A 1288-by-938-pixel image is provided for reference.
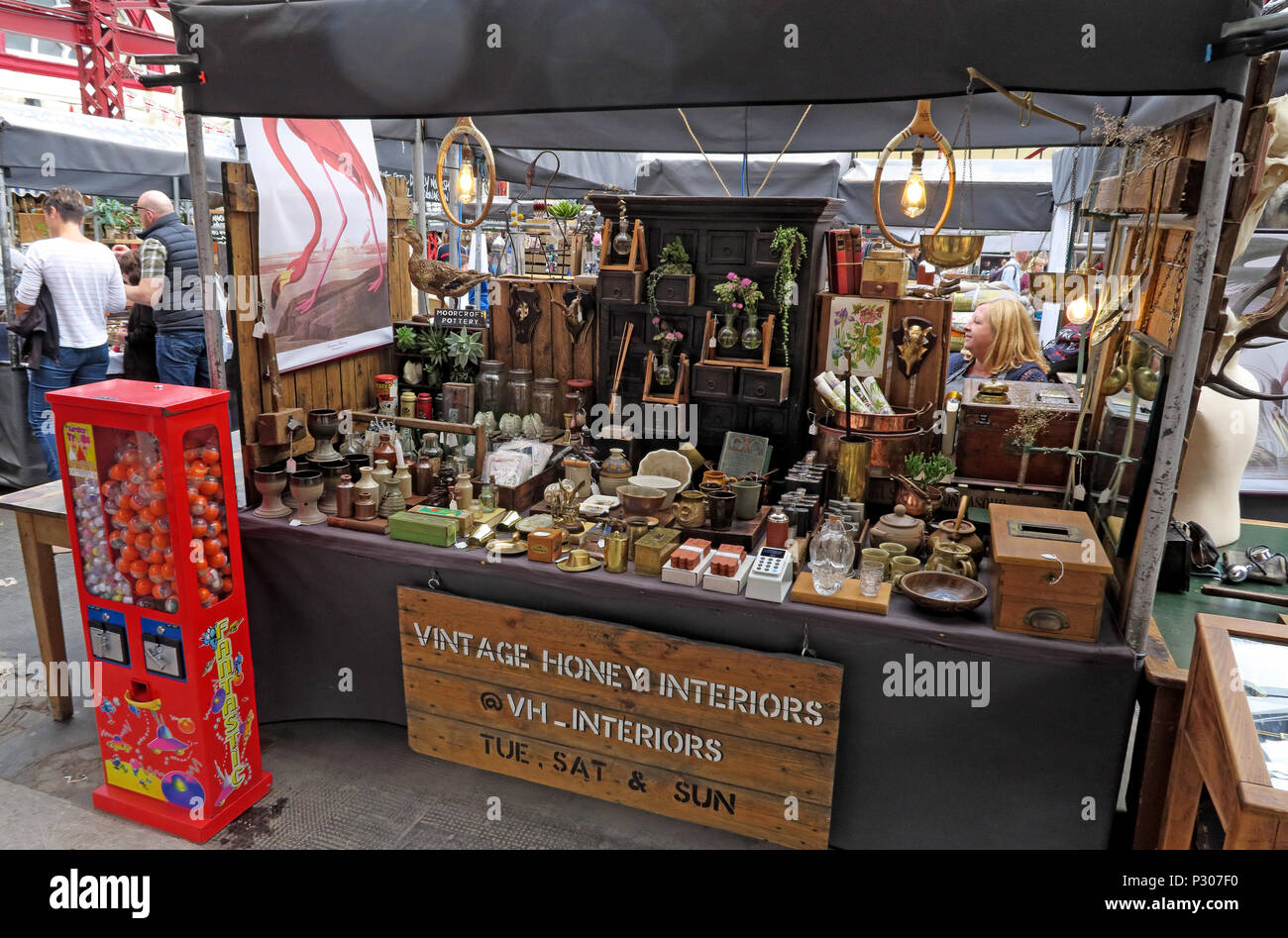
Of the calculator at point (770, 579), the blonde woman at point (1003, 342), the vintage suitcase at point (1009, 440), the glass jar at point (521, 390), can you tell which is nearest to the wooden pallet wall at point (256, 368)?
the glass jar at point (521, 390)

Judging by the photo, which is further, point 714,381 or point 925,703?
point 714,381

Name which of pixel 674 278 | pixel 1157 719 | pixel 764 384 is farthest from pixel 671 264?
pixel 1157 719

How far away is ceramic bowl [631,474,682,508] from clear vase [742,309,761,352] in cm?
67

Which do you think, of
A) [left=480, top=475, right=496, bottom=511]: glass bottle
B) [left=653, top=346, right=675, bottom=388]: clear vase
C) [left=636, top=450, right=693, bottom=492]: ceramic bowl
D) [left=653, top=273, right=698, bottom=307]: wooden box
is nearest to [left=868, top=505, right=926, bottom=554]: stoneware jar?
Answer: [left=636, top=450, right=693, bottom=492]: ceramic bowl

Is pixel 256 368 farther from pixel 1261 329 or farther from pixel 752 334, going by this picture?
pixel 1261 329

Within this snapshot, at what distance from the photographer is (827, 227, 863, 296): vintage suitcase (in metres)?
3.58

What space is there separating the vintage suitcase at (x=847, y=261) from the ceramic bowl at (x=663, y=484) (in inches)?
43.9

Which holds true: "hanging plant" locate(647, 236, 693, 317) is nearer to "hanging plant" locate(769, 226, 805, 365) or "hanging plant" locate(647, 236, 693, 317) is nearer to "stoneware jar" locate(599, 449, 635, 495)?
"hanging plant" locate(769, 226, 805, 365)

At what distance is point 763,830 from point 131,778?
2.23 m

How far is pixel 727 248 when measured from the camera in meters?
3.63

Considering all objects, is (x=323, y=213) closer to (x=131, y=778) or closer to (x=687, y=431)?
(x=687, y=431)

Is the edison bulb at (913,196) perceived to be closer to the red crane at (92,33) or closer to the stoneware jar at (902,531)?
the stoneware jar at (902,531)

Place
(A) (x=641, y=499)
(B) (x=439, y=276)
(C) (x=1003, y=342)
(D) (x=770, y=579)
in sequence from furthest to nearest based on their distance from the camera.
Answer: (C) (x=1003, y=342) < (B) (x=439, y=276) < (A) (x=641, y=499) < (D) (x=770, y=579)

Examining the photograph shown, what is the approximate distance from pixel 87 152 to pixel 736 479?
639 centimetres
